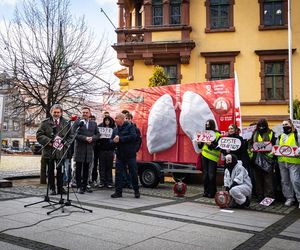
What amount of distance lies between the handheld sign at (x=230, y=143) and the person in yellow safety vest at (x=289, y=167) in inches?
41.2

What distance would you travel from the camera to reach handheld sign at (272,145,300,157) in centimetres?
893

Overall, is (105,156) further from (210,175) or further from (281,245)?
(281,245)

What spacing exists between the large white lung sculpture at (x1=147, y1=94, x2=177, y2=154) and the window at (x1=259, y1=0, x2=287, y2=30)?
10.7 meters

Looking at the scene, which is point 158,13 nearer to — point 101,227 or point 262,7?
point 262,7

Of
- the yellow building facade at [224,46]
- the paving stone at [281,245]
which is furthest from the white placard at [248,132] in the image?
the yellow building facade at [224,46]

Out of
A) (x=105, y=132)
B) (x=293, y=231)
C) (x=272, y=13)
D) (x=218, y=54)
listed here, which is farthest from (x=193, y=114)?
(x=272, y=13)

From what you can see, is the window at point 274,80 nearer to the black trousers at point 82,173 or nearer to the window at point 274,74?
the window at point 274,74

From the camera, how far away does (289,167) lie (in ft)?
30.1

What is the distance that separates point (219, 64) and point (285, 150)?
41.4ft

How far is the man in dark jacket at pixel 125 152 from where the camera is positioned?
31.3ft

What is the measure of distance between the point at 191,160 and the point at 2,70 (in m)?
7.64

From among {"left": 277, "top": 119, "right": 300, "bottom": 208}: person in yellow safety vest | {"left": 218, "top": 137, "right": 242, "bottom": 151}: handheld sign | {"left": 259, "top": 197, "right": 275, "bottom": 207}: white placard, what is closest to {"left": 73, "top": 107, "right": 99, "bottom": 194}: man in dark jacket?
{"left": 218, "top": 137, "right": 242, "bottom": 151}: handheld sign

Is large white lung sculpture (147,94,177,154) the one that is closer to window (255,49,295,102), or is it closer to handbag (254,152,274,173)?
handbag (254,152,274,173)

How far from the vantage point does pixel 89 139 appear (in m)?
9.66
